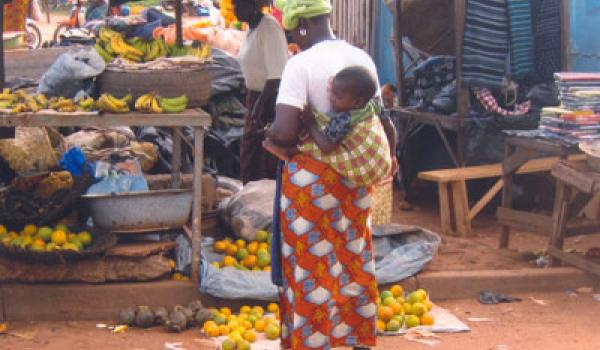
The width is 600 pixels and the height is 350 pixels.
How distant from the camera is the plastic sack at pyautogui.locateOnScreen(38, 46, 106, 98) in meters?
6.24

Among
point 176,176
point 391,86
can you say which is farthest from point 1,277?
point 391,86

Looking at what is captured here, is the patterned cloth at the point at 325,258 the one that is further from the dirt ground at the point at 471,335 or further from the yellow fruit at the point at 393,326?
the yellow fruit at the point at 393,326

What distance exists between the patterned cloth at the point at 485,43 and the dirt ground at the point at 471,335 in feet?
9.14

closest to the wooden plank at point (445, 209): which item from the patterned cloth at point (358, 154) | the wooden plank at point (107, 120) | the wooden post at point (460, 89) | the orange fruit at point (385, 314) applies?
the wooden post at point (460, 89)

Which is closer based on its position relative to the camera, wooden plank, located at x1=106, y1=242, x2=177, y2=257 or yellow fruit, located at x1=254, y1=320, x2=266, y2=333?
yellow fruit, located at x1=254, y1=320, x2=266, y2=333

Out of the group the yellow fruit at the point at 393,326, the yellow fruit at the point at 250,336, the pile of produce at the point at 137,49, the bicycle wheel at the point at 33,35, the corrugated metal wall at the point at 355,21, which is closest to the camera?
the yellow fruit at the point at 250,336

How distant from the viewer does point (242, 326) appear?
552 cm

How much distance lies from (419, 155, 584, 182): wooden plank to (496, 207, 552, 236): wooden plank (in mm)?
711

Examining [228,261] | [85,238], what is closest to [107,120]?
[85,238]

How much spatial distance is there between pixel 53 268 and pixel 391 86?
615 centimetres

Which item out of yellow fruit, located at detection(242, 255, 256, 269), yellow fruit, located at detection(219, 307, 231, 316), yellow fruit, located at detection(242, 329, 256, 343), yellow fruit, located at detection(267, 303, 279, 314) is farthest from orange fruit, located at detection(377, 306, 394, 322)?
yellow fruit, located at detection(242, 255, 256, 269)

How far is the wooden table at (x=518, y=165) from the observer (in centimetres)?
700

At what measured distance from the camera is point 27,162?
686 centimetres

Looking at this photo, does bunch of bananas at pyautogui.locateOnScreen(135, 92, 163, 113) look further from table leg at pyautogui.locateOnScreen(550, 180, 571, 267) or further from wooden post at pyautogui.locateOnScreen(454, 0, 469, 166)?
wooden post at pyautogui.locateOnScreen(454, 0, 469, 166)
